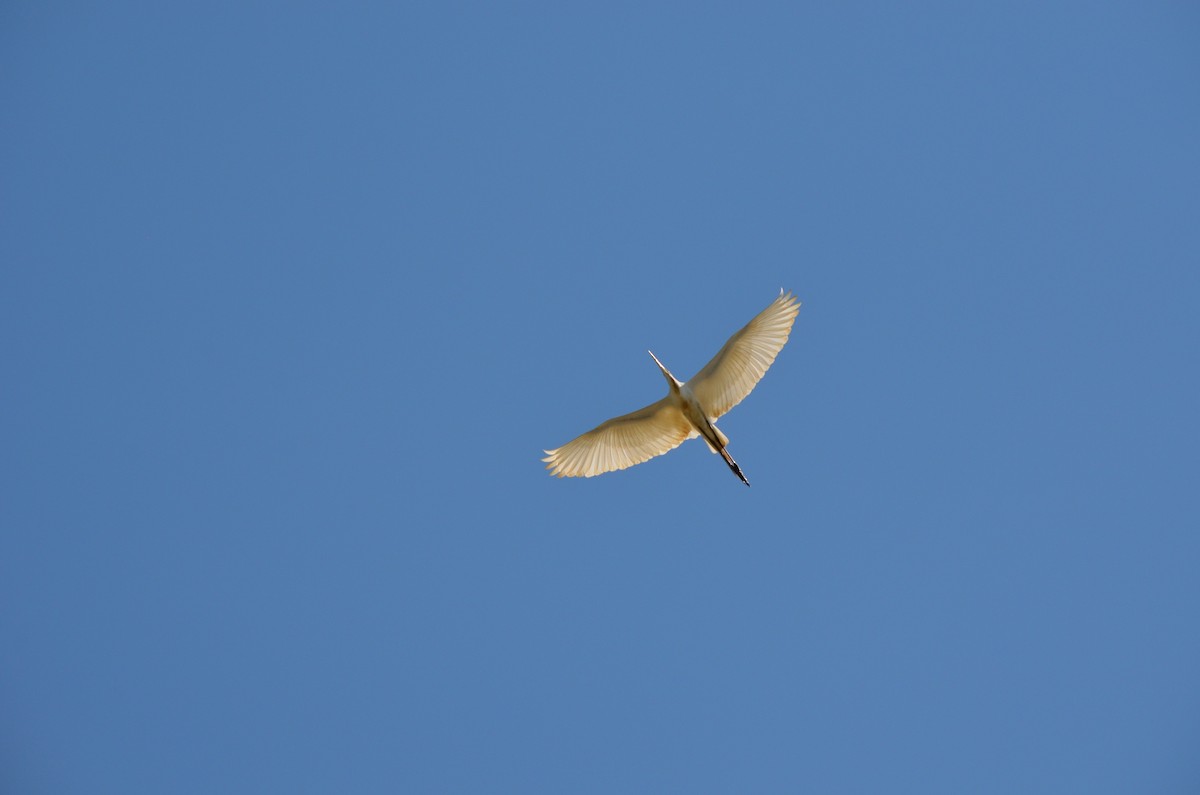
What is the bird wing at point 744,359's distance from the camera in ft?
38.9

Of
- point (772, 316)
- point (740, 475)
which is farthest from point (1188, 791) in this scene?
point (772, 316)

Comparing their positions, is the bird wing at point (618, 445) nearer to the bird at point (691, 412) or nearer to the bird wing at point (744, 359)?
the bird at point (691, 412)

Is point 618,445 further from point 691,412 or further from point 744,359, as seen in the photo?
point 744,359

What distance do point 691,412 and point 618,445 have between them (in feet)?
3.67

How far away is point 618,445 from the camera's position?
41.9 feet

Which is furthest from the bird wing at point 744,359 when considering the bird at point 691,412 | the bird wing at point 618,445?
the bird wing at point 618,445

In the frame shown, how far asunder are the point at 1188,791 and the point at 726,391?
14.6 m

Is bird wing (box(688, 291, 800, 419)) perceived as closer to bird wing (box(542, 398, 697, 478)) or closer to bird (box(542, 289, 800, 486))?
bird (box(542, 289, 800, 486))

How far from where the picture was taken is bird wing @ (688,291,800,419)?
11.9m

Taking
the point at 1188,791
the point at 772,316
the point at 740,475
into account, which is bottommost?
the point at 1188,791

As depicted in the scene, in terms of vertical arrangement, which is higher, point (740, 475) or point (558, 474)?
point (558, 474)

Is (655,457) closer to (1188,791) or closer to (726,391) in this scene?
(726,391)

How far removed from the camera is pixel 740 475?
505 inches

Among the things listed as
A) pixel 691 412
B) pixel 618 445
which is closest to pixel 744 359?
pixel 691 412
